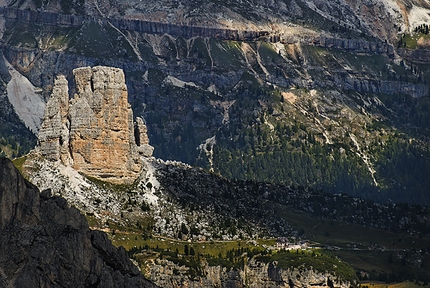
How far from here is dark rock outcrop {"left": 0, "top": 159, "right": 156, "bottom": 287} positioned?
99.8 meters

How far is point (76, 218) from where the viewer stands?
11075 centimetres

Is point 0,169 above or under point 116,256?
above

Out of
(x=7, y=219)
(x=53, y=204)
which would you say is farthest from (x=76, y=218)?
(x=7, y=219)

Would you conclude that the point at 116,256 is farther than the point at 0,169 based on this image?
Yes

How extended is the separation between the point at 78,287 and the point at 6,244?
591cm

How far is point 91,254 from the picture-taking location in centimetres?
10625

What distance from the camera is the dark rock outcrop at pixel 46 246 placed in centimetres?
9981

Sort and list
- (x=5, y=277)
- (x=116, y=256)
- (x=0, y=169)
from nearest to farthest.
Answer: (x=5, y=277)
(x=0, y=169)
(x=116, y=256)

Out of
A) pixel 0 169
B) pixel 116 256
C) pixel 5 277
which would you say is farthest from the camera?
pixel 116 256

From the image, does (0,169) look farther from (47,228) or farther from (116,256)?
(116,256)

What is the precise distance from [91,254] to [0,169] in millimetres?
8772

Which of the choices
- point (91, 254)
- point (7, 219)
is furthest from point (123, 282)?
point (7, 219)

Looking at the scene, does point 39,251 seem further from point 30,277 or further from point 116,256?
point 116,256

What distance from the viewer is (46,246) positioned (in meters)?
102
